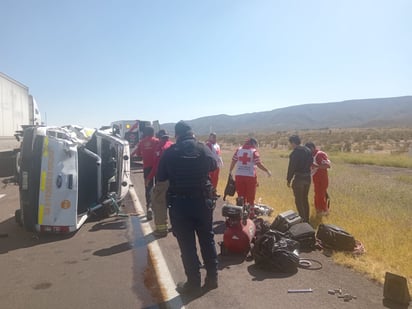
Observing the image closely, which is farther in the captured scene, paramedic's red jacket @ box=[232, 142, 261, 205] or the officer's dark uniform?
paramedic's red jacket @ box=[232, 142, 261, 205]

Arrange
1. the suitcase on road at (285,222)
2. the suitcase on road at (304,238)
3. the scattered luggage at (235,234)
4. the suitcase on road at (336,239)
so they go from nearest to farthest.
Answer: the scattered luggage at (235,234), the suitcase on road at (336,239), the suitcase on road at (304,238), the suitcase on road at (285,222)

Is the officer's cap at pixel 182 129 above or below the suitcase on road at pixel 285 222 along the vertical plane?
above

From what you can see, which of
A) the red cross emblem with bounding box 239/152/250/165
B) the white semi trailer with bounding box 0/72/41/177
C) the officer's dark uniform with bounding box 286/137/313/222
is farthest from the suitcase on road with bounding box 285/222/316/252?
the white semi trailer with bounding box 0/72/41/177

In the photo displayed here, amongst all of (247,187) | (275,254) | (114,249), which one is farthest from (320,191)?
(114,249)

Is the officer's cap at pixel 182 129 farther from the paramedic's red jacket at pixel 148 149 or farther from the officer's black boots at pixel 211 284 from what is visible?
the paramedic's red jacket at pixel 148 149

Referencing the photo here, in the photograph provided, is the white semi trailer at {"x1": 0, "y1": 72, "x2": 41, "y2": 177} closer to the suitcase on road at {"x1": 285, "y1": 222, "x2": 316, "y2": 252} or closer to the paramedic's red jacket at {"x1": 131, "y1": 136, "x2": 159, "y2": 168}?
the paramedic's red jacket at {"x1": 131, "y1": 136, "x2": 159, "y2": 168}

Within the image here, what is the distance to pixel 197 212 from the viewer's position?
498 cm

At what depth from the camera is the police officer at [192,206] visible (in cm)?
495

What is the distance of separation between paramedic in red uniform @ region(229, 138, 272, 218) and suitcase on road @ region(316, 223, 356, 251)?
6.93 feet

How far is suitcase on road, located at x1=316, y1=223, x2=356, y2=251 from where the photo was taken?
6.51 metres

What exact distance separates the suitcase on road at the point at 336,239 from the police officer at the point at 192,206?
8.21ft

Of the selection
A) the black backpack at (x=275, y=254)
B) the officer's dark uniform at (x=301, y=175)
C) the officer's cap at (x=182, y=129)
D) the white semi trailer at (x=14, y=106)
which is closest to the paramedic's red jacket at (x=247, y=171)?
the officer's dark uniform at (x=301, y=175)

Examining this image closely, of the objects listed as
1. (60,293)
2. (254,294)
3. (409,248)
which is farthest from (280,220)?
(60,293)

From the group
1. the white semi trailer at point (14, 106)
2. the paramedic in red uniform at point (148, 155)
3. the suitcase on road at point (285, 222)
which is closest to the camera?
the suitcase on road at point (285, 222)
